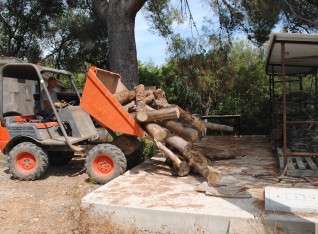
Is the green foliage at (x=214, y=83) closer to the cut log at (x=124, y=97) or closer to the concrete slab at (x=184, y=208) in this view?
the cut log at (x=124, y=97)

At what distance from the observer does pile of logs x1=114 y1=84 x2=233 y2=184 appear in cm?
684

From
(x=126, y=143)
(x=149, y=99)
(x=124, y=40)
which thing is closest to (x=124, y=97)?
(x=149, y=99)

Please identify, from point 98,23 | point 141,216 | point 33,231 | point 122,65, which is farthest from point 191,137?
point 98,23

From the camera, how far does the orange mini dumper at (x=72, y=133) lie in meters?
7.04

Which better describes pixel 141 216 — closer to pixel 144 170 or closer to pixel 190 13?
pixel 144 170

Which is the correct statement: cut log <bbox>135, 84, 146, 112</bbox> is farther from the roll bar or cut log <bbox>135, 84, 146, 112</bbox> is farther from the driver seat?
the driver seat

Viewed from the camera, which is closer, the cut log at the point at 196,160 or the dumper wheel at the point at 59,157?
the cut log at the point at 196,160

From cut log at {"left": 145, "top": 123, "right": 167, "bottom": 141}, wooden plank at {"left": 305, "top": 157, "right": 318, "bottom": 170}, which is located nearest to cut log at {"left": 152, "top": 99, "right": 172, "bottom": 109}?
cut log at {"left": 145, "top": 123, "right": 167, "bottom": 141}

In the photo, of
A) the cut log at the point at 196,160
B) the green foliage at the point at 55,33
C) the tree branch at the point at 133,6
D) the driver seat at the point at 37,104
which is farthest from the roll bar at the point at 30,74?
the green foliage at the point at 55,33

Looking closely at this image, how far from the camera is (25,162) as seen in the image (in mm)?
7449

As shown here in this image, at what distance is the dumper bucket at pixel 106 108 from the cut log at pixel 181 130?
601mm

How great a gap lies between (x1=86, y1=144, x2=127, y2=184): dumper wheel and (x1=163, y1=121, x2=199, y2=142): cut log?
3.54 ft

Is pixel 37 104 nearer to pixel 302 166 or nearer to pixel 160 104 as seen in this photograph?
pixel 160 104

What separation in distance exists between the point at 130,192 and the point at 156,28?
10348mm
